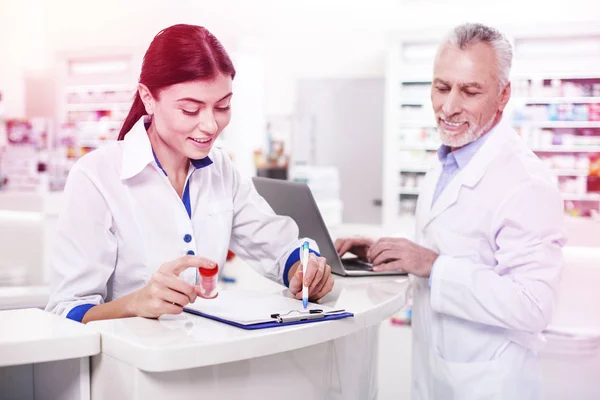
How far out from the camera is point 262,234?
198 cm

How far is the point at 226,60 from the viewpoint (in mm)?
1663

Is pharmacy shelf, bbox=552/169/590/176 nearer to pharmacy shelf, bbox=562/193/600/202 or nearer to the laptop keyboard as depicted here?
pharmacy shelf, bbox=562/193/600/202

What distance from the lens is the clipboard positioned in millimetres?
1367

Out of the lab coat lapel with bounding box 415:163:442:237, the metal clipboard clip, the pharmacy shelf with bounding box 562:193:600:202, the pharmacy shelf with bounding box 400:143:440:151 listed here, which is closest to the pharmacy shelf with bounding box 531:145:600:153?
the pharmacy shelf with bounding box 562:193:600:202

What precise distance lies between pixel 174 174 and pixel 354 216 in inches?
290

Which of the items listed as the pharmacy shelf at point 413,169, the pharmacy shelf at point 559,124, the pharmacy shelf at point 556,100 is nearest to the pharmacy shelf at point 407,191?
the pharmacy shelf at point 413,169

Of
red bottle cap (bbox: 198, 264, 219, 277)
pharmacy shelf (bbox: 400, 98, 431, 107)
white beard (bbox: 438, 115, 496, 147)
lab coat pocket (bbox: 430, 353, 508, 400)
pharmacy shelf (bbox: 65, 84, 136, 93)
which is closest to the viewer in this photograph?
red bottle cap (bbox: 198, 264, 219, 277)

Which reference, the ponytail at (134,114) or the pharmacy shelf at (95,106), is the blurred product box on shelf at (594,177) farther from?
the ponytail at (134,114)

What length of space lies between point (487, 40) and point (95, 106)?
9027 millimetres

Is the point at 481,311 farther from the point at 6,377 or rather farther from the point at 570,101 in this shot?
the point at 570,101

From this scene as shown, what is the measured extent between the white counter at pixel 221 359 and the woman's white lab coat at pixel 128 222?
229 mm

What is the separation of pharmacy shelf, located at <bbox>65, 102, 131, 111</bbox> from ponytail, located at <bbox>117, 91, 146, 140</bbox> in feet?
27.9

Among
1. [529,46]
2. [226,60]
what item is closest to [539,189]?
[226,60]

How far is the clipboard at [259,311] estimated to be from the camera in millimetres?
1367
